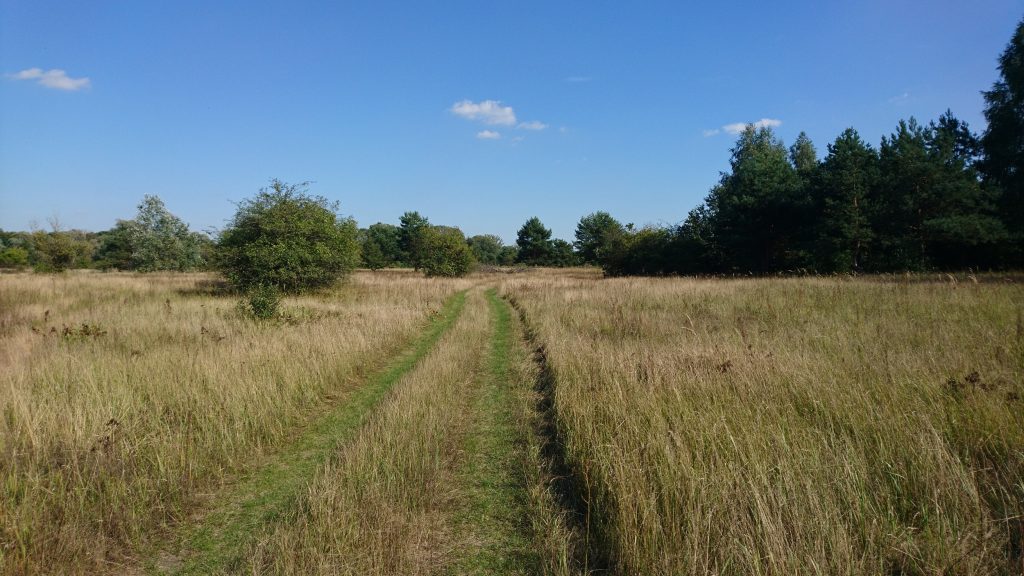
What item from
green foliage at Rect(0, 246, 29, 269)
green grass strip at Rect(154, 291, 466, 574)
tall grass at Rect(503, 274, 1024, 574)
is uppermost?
green foliage at Rect(0, 246, 29, 269)

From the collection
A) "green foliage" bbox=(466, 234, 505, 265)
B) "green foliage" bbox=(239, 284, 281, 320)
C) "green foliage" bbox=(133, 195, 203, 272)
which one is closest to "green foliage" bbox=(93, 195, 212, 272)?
"green foliage" bbox=(133, 195, 203, 272)

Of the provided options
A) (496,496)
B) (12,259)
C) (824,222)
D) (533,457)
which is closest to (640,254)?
(824,222)

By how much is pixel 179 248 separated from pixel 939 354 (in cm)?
4900

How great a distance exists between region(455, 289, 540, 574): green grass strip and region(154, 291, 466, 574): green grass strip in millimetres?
1591

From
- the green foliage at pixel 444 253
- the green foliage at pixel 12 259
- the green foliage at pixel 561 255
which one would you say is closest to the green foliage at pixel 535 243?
the green foliage at pixel 561 255

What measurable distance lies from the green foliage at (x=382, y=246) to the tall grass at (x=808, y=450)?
5658 cm

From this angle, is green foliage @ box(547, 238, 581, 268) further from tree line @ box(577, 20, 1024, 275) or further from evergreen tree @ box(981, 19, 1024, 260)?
evergreen tree @ box(981, 19, 1024, 260)

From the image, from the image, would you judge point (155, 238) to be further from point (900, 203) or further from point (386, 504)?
point (900, 203)

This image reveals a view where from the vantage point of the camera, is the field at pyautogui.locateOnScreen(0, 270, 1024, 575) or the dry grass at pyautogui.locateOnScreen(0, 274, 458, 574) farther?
the dry grass at pyautogui.locateOnScreen(0, 274, 458, 574)

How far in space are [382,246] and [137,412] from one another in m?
81.8

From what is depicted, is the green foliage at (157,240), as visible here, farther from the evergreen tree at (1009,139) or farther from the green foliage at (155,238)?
the evergreen tree at (1009,139)

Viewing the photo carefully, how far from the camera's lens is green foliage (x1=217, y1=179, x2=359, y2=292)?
63.8ft

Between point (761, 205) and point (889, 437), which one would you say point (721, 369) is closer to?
point (889, 437)

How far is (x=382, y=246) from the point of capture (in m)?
83.5
